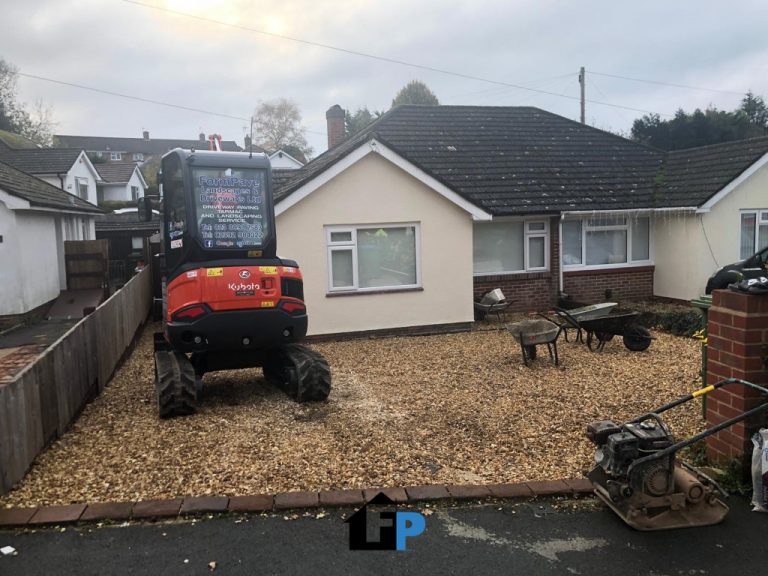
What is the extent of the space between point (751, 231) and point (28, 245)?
18.3 metres

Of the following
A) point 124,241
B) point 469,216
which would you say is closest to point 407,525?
point 469,216

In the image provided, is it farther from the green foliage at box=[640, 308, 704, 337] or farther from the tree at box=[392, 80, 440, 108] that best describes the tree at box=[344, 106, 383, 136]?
the green foliage at box=[640, 308, 704, 337]

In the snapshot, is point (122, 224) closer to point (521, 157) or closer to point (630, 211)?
point (521, 157)

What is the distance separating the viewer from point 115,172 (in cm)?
4516

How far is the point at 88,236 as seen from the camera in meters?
25.5

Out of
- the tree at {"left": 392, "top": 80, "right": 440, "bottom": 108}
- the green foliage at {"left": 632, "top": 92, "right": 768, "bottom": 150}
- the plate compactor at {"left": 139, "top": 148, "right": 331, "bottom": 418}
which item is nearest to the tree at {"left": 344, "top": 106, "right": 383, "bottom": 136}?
the tree at {"left": 392, "top": 80, "right": 440, "bottom": 108}

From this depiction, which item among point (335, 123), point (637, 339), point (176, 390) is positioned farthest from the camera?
point (335, 123)

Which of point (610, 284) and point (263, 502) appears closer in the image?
point (263, 502)

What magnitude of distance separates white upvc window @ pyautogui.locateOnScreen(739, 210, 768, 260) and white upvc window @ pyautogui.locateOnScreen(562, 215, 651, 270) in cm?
220

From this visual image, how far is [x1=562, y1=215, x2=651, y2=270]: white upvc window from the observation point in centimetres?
1628

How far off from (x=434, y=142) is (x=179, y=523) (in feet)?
46.1

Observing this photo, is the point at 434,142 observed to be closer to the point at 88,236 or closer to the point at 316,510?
the point at 316,510

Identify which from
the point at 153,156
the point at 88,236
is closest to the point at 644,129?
the point at 88,236

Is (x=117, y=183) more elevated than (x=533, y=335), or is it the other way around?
(x=117, y=183)
